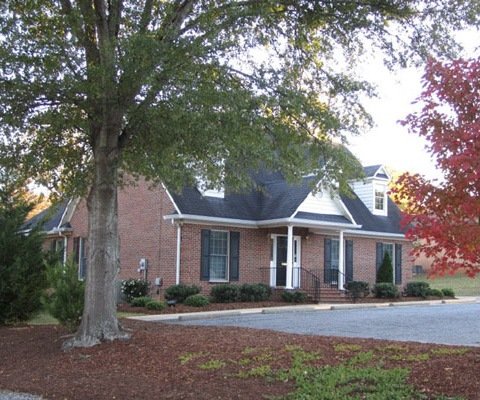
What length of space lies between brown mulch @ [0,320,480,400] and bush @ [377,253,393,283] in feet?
56.1

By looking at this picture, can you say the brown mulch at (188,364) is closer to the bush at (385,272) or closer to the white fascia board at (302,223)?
the white fascia board at (302,223)

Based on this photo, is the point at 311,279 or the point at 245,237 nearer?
the point at 245,237

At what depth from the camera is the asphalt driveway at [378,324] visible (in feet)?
42.8

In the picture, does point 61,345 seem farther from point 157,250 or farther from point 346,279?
point 346,279

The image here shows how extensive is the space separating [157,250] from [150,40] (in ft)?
49.3

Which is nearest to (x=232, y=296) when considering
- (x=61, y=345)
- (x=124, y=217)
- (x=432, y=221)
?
(x=124, y=217)

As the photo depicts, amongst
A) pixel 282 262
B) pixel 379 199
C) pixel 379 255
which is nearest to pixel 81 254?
pixel 282 262

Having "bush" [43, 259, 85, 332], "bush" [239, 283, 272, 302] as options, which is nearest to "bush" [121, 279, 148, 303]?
"bush" [239, 283, 272, 302]

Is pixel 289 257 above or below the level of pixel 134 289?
above

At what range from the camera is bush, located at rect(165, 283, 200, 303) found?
854 inches

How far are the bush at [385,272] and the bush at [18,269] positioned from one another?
668 inches

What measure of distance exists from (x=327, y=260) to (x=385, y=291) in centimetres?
288

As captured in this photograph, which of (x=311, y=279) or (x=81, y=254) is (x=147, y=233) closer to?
(x=81, y=254)

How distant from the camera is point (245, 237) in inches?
972
